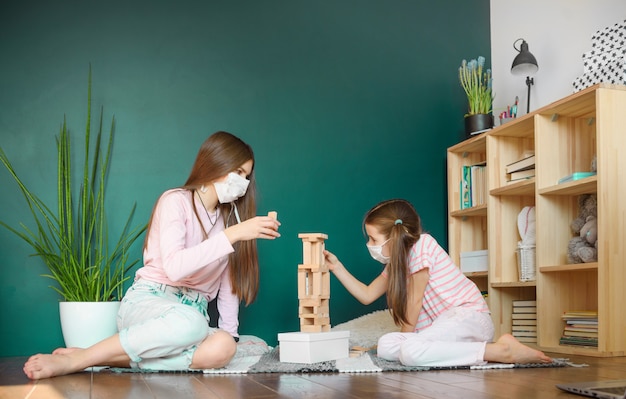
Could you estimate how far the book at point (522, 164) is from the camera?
2947mm

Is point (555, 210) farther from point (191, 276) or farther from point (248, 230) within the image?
point (191, 276)

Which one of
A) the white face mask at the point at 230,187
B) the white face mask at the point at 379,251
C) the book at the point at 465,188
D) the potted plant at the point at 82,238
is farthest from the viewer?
the book at the point at 465,188

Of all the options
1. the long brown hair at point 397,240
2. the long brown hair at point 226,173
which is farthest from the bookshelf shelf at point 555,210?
the long brown hair at point 226,173

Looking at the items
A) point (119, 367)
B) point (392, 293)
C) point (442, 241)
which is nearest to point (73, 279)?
point (119, 367)

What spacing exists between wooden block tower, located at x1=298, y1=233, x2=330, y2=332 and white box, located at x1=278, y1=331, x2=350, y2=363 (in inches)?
2.9

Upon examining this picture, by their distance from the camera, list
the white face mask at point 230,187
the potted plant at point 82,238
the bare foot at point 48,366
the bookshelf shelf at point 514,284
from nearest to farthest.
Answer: the bare foot at point 48,366, the white face mask at point 230,187, the potted plant at point 82,238, the bookshelf shelf at point 514,284

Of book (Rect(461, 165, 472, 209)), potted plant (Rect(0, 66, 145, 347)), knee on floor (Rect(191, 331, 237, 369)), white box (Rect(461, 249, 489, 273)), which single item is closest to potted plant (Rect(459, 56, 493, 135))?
book (Rect(461, 165, 472, 209))

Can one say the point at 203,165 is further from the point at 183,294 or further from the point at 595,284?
the point at 595,284

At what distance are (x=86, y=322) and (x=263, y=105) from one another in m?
1.35

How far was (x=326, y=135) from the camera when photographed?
3350 mm

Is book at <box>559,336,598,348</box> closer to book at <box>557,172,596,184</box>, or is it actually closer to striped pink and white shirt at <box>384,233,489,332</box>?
striped pink and white shirt at <box>384,233,489,332</box>

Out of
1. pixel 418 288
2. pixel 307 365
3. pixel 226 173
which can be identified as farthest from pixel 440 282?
pixel 226 173

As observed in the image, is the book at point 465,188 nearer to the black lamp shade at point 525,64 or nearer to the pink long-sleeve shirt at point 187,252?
the black lamp shade at point 525,64

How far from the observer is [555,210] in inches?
109
